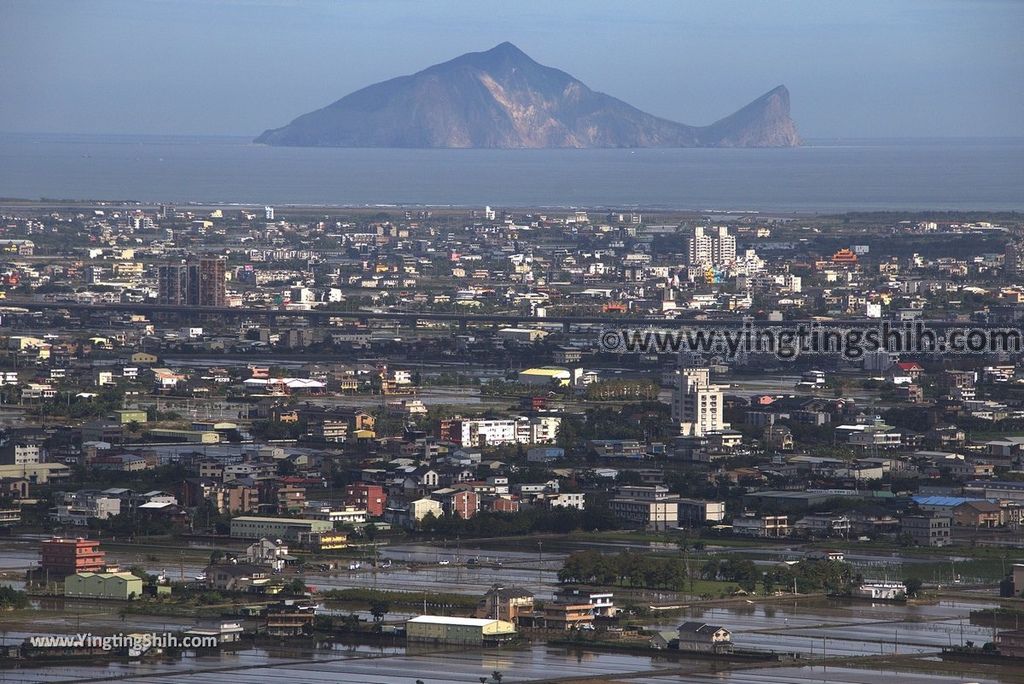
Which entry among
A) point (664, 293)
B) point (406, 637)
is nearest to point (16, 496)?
point (406, 637)

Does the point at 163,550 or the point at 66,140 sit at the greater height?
the point at 66,140

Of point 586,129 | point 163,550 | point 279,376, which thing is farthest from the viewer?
point 586,129

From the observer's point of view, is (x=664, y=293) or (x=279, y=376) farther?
(x=664, y=293)

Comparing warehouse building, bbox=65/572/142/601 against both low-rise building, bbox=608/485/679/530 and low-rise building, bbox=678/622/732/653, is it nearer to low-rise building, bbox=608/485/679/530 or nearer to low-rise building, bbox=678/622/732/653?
low-rise building, bbox=678/622/732/653

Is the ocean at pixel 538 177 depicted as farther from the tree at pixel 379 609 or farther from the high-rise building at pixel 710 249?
the tree at pixel 379 609

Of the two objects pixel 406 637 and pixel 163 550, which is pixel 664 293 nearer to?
pixel 163 550

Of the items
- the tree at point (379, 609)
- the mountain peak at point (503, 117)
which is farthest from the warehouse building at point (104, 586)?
the mountain peak at point (503, 117)

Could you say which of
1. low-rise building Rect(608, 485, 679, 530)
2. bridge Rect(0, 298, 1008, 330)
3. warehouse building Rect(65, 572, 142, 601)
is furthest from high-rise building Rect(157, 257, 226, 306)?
warehouse building Rect(65, 572, 142, 601)
